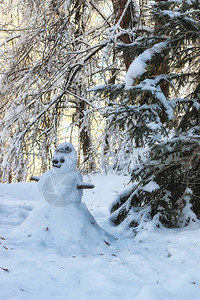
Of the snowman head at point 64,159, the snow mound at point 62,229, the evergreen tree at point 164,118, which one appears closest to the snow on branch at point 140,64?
the evergreen tree at point 164,118

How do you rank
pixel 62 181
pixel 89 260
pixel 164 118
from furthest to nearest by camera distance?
pixel 164 118 → pixel 62 181 → pixel 89 260

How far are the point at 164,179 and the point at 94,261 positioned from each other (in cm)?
172

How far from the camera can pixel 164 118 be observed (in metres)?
4.25

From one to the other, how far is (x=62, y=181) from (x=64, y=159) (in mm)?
276

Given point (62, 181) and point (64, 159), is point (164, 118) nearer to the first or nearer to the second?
point (64, 159)

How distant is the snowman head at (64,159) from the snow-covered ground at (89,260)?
1.66ft

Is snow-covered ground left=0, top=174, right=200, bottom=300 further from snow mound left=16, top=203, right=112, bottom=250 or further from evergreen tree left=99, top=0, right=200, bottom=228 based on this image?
evergreen tree left=99, top=0, right=200, bottom=228

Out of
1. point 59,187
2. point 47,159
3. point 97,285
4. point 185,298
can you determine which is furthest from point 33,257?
point 47,159

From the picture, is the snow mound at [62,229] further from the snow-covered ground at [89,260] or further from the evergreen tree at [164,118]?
the evergreen tree at [164,118]

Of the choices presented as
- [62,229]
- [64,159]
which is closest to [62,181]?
[64,159]

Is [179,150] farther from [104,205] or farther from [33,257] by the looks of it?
[104,205]

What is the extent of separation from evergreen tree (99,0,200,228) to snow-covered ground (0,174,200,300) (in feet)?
1.18

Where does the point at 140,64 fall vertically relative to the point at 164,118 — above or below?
above

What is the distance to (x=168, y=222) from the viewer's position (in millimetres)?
4289
